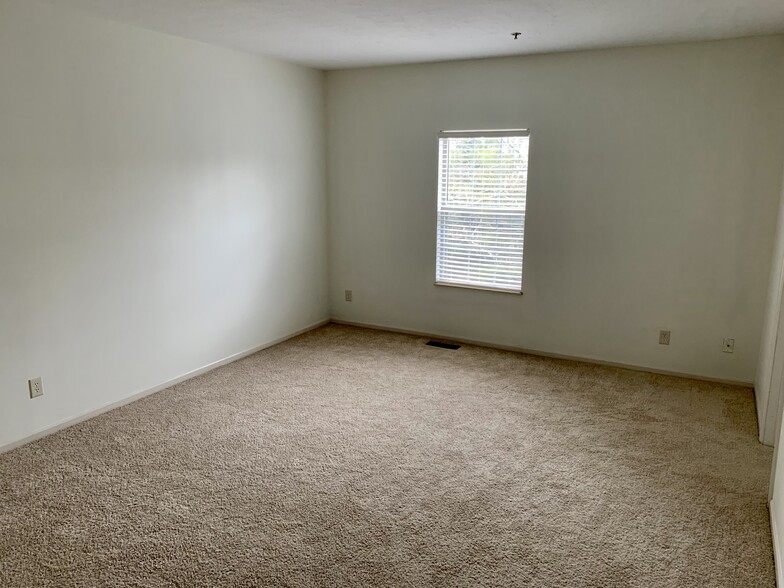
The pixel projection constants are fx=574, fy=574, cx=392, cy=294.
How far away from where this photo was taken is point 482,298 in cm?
509

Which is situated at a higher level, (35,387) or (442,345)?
(35,387)

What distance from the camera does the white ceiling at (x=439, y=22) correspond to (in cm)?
308

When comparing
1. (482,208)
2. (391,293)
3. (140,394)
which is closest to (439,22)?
(482,208)

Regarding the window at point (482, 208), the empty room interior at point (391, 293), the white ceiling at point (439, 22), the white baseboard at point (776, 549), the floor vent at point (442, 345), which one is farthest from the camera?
the floor vent at point (442, 345)

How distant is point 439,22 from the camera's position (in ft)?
11.4

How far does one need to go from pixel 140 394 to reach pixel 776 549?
3.68 m

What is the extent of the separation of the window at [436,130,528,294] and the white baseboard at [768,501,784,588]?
2.65 meters

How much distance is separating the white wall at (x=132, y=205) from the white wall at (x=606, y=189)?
35.0 inches

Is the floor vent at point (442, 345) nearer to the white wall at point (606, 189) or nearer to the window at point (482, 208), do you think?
the white wall at point (606, 189)

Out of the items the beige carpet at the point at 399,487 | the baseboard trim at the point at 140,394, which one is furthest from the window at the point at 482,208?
the baseboard trim at the point at 140,394

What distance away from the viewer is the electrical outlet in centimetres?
328

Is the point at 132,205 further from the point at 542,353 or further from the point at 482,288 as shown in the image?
the point at 542,353

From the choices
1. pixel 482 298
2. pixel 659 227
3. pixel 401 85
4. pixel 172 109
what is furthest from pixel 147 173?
pixel 659 227

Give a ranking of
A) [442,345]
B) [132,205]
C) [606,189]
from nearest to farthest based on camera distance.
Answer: [132,205], [606,189], [442,345]
